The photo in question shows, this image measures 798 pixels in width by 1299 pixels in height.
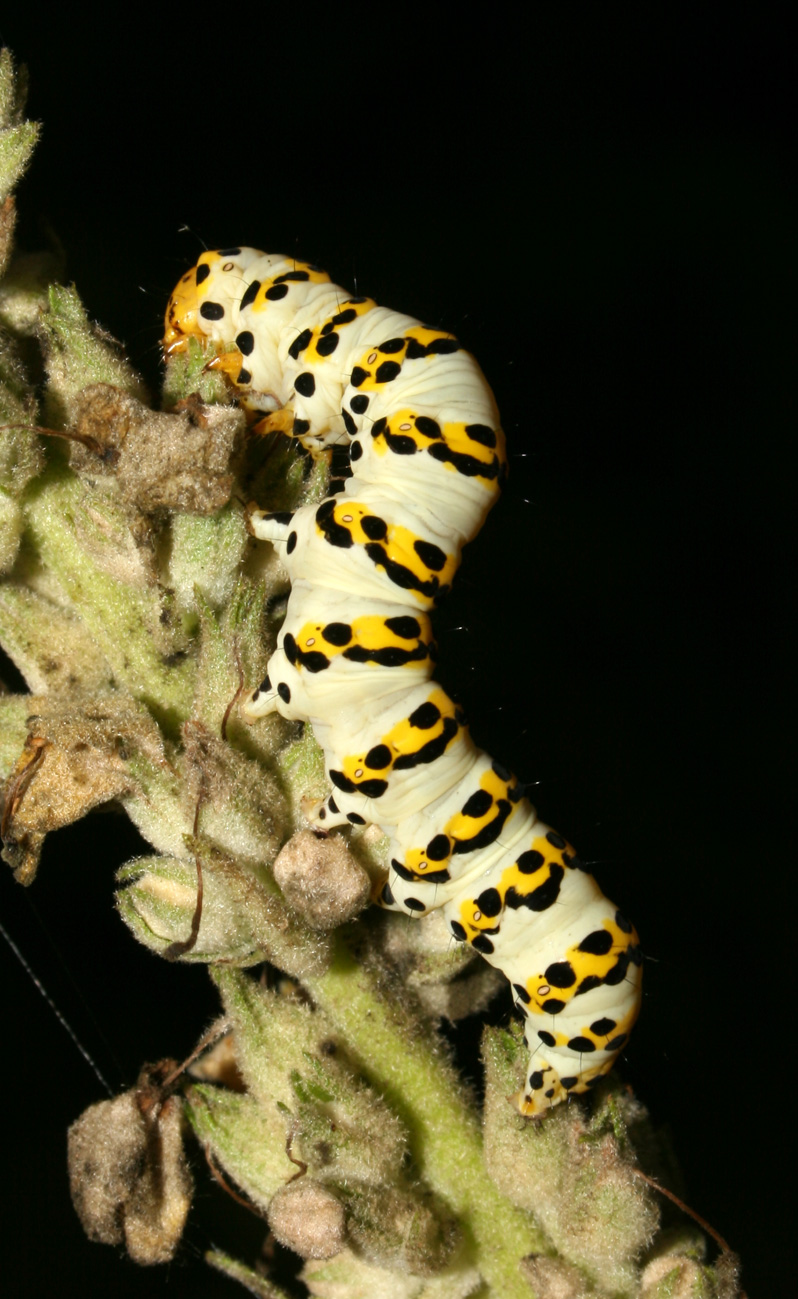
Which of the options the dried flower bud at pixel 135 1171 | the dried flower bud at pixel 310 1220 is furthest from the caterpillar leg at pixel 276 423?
the dried flower bud at pixel 310 1220

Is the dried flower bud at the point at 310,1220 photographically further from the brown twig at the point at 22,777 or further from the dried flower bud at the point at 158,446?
the dried flower bud at the point at 158,446

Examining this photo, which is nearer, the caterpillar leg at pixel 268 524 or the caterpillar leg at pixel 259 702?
the caterpillar leg at pixel 259 702

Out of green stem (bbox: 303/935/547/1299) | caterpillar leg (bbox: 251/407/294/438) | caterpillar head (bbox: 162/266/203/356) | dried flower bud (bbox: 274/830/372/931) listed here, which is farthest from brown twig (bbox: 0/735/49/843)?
caterpillar head (bbox: 162/266/203/356)

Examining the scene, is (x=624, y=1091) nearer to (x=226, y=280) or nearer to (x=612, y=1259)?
(x=612, y=1259)

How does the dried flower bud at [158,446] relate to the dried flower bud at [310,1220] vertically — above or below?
above

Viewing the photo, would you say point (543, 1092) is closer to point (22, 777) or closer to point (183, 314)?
point (22, 777)

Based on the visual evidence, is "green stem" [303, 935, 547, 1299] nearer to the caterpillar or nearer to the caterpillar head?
the caterpillar
